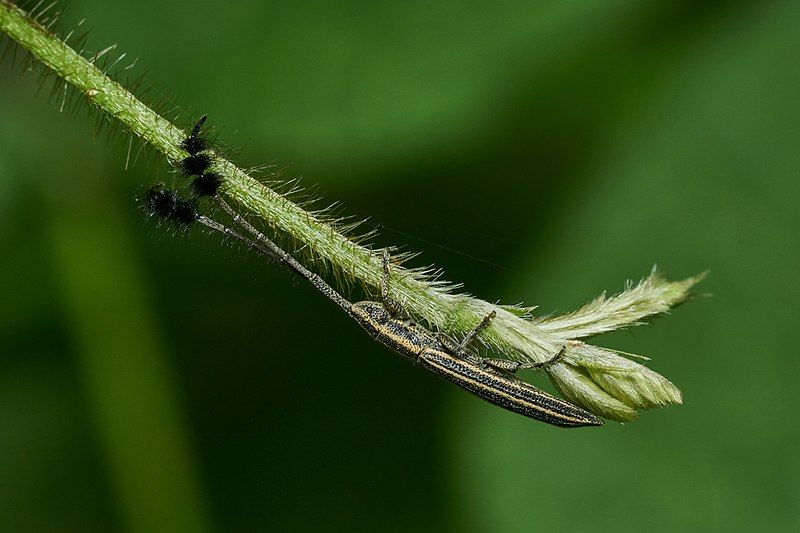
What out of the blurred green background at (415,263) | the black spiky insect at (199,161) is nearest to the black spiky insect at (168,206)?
the black spiky insect at (199,161)

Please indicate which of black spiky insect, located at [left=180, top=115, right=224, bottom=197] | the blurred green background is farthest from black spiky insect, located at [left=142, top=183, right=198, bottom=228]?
the blurred green background

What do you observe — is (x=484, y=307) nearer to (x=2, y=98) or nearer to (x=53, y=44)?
(x=53, y=44)

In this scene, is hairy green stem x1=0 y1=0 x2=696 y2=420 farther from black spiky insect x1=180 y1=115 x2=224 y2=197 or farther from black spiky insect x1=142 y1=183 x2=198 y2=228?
black spiky insect x1=142 y1=183 x2=198 y2=228

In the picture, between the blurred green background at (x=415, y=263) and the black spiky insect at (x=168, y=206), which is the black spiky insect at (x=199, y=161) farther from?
the blurred green background at (x=415, y=263)

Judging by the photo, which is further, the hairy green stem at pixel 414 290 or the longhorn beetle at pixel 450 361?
the longhorn beetle at pixel 450 361

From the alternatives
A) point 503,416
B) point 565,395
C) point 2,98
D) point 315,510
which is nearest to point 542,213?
point 503,416
